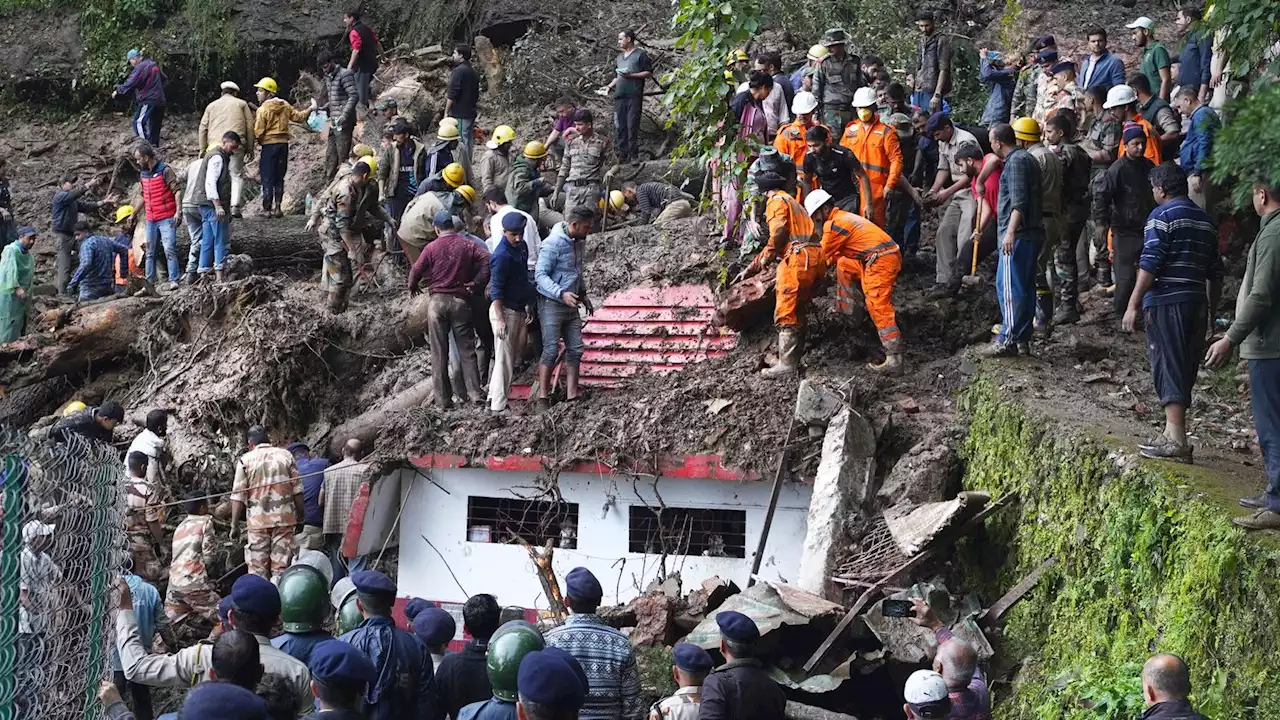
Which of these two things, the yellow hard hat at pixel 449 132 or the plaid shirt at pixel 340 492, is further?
the yellow hard hat at pixel 449 132

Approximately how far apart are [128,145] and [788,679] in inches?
744

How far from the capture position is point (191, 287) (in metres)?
16.9

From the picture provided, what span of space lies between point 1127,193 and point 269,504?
820 cm

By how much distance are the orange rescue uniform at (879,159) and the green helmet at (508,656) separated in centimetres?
825

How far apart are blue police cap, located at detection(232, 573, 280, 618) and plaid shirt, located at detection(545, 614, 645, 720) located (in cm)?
142

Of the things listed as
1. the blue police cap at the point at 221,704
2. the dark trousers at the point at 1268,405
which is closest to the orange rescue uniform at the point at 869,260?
the dark trousers at the point at 1268,405

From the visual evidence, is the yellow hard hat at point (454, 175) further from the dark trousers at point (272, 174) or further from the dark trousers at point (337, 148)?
the dark trousers at point (337, 148)

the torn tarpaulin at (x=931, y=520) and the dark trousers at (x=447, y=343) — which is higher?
the dark trousers at (x=447, y=343)

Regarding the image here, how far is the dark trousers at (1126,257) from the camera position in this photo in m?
12.4

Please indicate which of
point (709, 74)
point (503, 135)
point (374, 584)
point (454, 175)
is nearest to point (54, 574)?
point (374, 584)

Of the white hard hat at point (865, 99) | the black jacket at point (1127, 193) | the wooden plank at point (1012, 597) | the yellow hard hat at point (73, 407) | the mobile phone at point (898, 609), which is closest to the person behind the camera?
the wooden plank at point (1012, 597)

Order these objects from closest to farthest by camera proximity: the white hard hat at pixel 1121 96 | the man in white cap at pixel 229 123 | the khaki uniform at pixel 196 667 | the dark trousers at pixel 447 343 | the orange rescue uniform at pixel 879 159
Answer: the khaki uniform at pixel 196 667
the white hard hat at pixel 1121 96
the dark trousers at pixel 447 343
the orange rescue uniform at pixel 879 159
the man in white cap at pixel 229 123

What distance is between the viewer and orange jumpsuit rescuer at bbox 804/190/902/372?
40.6 feet

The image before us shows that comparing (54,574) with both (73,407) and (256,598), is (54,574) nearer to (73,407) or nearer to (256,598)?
(256,598)
